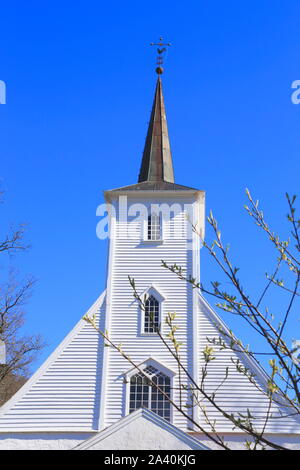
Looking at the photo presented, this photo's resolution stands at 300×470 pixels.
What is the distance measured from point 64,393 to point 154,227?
686cm

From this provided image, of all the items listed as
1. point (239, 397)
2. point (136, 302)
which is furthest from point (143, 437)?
point (136, 302)

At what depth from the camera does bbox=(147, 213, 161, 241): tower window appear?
65.9 feet

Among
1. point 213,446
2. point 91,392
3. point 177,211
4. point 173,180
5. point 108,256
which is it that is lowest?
point 213,446

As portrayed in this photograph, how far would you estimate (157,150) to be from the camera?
24.6 metres

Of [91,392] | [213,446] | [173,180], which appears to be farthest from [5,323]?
[213,446]

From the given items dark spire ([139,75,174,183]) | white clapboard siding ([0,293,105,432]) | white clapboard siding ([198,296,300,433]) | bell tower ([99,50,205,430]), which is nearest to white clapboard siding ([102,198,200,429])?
bell tower ([99,50,205,430])

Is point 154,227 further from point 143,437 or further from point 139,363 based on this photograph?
point 143,437

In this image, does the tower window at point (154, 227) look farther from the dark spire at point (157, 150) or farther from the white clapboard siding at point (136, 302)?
the dark spire at point (157, 150)

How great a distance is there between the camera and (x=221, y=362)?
663 inches

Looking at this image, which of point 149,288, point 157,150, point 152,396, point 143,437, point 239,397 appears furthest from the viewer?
point 157,150
